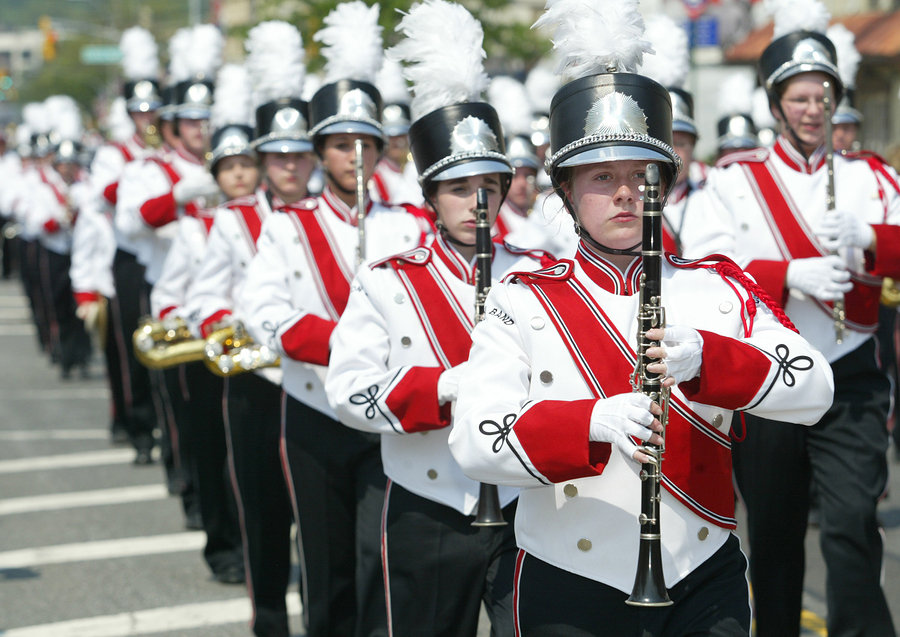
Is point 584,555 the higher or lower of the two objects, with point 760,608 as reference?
higher

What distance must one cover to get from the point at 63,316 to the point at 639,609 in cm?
1276

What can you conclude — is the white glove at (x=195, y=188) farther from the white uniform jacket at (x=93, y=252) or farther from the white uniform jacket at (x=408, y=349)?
the white uniform jacket at (x=408, y=349)

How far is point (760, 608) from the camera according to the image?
4961 millimetres

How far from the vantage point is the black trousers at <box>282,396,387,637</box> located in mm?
4941

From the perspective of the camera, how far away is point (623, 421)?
2.77 m

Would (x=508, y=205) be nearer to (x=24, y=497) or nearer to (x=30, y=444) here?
(x=24, y=497)

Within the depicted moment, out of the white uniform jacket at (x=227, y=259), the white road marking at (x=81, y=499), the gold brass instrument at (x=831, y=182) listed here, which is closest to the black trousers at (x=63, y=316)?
the white road marking at (x=81, y=499)

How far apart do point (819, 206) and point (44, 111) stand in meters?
17.0

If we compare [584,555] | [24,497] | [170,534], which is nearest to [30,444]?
[24,497]

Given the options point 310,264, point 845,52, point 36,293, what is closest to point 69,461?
point 310,264

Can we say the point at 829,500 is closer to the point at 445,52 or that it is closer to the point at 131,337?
the point at 445,52

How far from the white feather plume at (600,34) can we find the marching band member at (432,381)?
3.28 feet

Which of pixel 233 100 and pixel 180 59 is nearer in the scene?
pixel 233 100

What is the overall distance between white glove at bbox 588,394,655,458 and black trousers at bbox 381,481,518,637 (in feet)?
3.97
